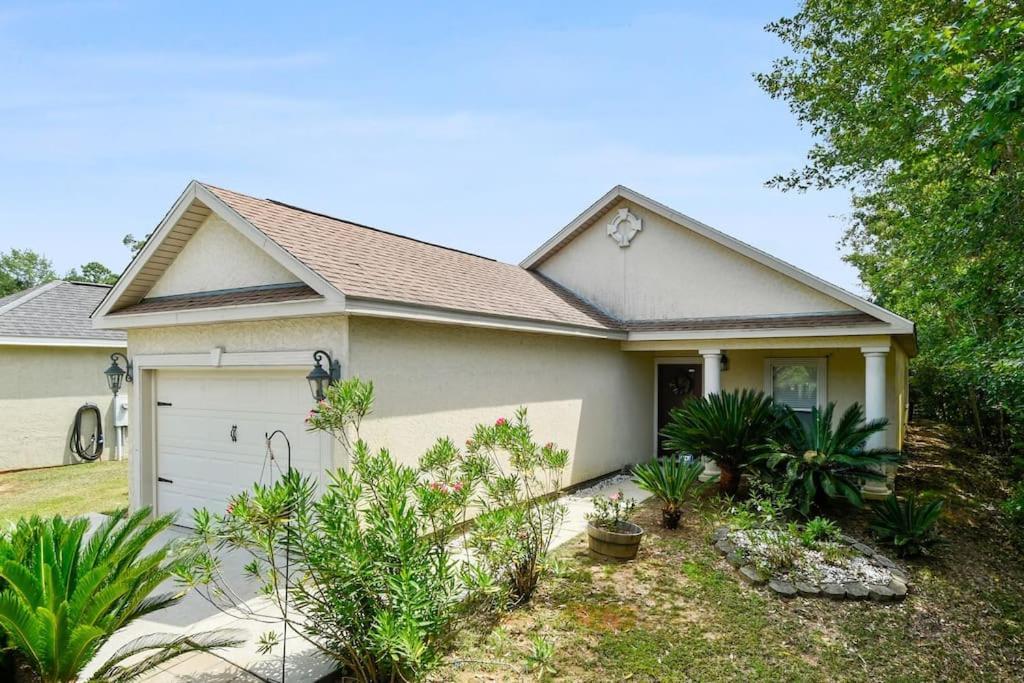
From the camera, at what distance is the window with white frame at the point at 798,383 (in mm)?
11945

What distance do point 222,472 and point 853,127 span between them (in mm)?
15948

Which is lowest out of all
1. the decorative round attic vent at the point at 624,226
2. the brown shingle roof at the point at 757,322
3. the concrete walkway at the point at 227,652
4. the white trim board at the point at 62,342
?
the concrete walkway at the point at 227,652

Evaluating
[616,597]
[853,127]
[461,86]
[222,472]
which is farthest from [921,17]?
[222,472]

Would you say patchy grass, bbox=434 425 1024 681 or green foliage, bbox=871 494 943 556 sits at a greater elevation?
green foliage, bbox=871 494 943 556

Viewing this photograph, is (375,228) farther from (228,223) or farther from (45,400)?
(45,400)

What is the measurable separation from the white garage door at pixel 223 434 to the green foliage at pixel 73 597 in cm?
258

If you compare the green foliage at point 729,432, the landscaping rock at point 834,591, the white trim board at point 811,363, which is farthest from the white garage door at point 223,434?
the white trim board at point 811,363

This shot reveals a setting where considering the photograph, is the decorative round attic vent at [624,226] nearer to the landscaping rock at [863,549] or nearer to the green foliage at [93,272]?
the landscaping rock at [863,549]

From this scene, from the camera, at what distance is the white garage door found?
23.6ft

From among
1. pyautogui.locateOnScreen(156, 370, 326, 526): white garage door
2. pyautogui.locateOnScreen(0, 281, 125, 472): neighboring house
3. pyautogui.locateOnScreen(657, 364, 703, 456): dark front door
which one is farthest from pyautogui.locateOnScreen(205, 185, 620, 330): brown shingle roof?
pyautogui.locateOnScreen(0, 281, 125, 472): neighboring house

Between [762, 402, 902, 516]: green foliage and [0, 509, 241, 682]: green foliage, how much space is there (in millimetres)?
7774

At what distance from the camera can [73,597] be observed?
365cm

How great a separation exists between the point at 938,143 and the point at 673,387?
24.8ft

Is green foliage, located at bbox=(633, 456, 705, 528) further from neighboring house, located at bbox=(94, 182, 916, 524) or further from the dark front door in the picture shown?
the dark front door
